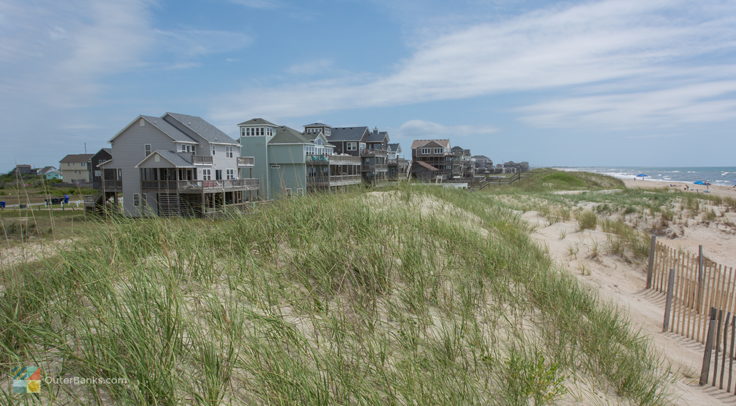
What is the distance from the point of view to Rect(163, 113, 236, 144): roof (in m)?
38.1

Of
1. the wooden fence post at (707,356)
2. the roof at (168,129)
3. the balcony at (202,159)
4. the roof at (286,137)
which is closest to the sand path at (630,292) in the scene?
the wooden fence post at (707,356)

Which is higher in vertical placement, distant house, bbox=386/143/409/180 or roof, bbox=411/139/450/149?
roof, bbox=411/139/450/149

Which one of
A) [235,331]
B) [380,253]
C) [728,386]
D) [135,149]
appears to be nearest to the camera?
[235,331]

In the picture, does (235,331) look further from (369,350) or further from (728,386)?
(728,386)

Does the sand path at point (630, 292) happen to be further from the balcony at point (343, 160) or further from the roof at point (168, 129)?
the roof at point (168, 129)

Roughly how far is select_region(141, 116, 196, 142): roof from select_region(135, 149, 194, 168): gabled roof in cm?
175

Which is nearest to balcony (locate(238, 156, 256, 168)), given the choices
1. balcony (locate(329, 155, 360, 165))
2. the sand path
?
balcony (locate(329, 155, 360, 165))

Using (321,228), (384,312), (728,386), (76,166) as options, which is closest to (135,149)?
(321,228)

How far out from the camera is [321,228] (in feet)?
21.1

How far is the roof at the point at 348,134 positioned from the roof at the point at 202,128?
896 inches

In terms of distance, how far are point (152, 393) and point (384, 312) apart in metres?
2.56

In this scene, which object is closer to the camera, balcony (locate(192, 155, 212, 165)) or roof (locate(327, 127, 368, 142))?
balcony (locate(192, 155, 212, 165))

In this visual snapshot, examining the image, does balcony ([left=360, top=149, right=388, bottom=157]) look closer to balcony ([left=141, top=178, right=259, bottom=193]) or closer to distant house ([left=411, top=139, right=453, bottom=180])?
distant house ([left=411, top=139, right=453, bottom=180])

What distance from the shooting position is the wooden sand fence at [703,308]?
20.3 feet
